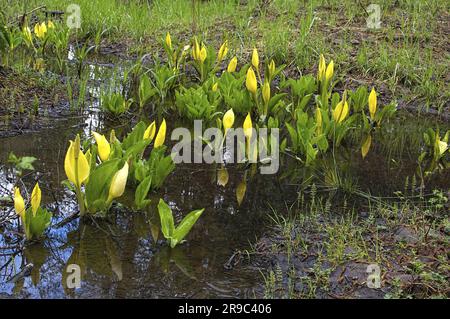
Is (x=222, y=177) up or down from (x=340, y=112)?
down

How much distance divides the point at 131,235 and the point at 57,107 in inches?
101

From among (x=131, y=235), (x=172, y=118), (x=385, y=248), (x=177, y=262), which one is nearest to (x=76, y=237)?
(x=131, y=235)

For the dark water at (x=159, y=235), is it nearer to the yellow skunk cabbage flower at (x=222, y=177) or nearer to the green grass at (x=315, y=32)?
the yellow skunk cabbage flower at (x=222, y=177)

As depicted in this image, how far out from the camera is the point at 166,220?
108 inches

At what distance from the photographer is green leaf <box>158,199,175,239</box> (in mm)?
2711

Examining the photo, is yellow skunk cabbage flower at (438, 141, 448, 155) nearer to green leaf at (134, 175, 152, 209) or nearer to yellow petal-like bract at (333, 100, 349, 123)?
yellow petal-like bract at (333, 100, 349, 123)

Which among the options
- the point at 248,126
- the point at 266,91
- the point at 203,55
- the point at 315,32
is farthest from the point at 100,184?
the point at 315,32

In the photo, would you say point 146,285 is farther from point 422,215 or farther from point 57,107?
point 57,107

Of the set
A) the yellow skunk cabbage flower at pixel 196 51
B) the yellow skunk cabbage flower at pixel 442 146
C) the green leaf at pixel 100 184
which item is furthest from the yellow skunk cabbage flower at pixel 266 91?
the green leaf at pixel 100 184

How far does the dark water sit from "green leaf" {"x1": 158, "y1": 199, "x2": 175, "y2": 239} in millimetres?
87

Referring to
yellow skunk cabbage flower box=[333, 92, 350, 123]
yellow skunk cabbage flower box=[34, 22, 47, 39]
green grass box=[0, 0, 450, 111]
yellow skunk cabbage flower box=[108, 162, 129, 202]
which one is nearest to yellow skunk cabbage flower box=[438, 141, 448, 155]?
yellow skunk cabbage flower box=[333, 92, 350, 123]

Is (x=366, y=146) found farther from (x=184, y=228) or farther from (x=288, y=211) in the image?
(x=184, y=228)

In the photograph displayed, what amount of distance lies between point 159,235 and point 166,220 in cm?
21

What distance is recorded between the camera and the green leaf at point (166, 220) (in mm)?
2711
